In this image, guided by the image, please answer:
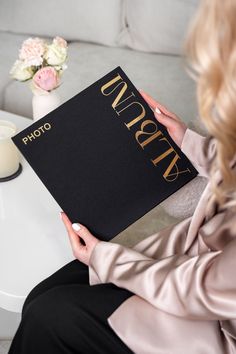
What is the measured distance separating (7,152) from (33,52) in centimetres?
28

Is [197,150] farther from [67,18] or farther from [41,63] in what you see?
[67,18]

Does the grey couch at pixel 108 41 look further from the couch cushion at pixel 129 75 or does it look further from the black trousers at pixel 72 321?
the black trousers at pixel 72 321

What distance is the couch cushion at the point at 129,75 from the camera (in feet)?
6.95

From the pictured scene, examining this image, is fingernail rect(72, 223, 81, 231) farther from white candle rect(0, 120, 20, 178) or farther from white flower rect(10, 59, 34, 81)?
white flower rect(10, 59, 34, 81)

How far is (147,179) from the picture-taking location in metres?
1.25

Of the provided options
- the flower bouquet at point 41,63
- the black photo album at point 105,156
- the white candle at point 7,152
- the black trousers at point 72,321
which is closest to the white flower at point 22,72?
the flower bouquet at point 41,63

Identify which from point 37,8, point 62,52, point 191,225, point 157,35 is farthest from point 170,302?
point 37,8

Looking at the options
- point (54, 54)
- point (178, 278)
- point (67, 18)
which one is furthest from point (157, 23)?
point (178, 278)

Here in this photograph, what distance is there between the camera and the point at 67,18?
2438 mm

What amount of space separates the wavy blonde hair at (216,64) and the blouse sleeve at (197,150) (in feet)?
1.39

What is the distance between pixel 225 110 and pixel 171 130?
550 millimetres

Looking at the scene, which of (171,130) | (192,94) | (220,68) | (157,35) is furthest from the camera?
(157,35)

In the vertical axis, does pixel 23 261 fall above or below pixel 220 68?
below

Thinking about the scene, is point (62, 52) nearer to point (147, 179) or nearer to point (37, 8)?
point (147, 179)
